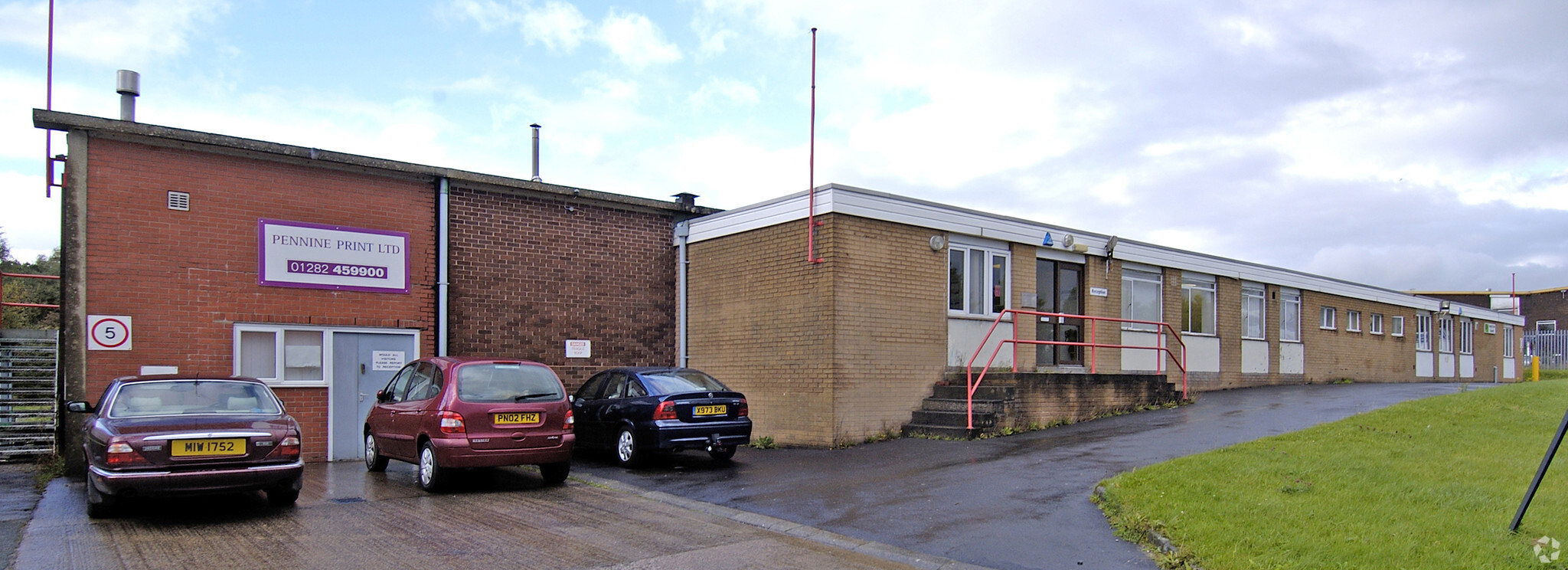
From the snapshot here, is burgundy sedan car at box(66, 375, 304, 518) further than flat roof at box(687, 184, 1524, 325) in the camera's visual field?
No

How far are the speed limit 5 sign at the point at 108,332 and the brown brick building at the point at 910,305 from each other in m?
8.12

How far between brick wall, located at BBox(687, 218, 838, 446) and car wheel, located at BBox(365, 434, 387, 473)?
5.32 metres

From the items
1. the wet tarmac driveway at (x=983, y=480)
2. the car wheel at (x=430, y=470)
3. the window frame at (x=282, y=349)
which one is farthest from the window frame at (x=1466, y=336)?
the car wheel at (x=430, y=470)

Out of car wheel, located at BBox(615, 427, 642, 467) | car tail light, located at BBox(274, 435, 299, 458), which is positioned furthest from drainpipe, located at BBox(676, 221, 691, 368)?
car tail light, located at BBox(274, 435, 299, 458)

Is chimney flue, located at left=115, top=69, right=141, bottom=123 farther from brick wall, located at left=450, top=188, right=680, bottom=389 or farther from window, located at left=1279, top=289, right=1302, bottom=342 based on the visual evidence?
window, located at left=1279, top=289, right=1302, bottom=342

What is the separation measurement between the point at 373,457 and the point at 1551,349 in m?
43.4

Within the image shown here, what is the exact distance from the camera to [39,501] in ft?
30.3

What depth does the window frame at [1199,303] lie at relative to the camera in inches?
791

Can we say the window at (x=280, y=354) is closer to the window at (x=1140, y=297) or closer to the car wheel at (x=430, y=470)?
the car wheel at (x=430, y=470)

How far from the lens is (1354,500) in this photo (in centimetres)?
763

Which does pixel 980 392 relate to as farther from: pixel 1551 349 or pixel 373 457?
pixel 1551 349

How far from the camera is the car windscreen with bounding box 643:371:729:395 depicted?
1181 centimetres

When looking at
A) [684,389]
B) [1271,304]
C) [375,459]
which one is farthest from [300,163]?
[1271,304]

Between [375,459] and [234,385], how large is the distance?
2.93 m
